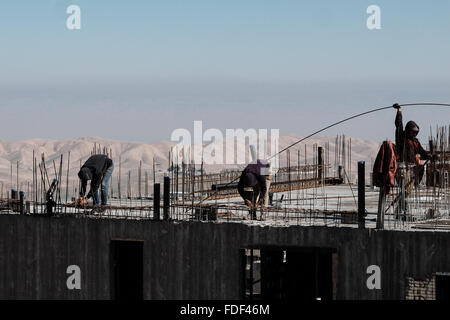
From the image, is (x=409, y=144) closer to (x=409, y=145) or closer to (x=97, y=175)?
(x=409, y=145)

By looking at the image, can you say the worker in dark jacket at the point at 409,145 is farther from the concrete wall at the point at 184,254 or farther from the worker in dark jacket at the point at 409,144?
the concrete wall at the point at 184,254

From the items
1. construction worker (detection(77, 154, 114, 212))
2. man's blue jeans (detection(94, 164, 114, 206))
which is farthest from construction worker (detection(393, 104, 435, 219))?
construction worker (detection(77, 154, 114, 212))

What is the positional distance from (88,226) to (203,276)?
470 centimetres

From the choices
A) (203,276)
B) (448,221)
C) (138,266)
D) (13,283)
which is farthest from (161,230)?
(448,221)

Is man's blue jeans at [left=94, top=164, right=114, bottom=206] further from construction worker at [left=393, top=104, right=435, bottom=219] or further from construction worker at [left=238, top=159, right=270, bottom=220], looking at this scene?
construction worker at [left=393, top=104, right=435, bottom=219]

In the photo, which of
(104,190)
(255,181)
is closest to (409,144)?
(255,181)

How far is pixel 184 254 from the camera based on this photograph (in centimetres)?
2841

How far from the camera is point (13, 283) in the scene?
31891 mm

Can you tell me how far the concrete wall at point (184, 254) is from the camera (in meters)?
25.1

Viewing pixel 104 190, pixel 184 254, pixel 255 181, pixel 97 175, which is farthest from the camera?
pixel 97 175

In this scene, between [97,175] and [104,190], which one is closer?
[104,190]

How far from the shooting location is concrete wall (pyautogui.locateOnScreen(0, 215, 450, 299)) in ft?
82.3
